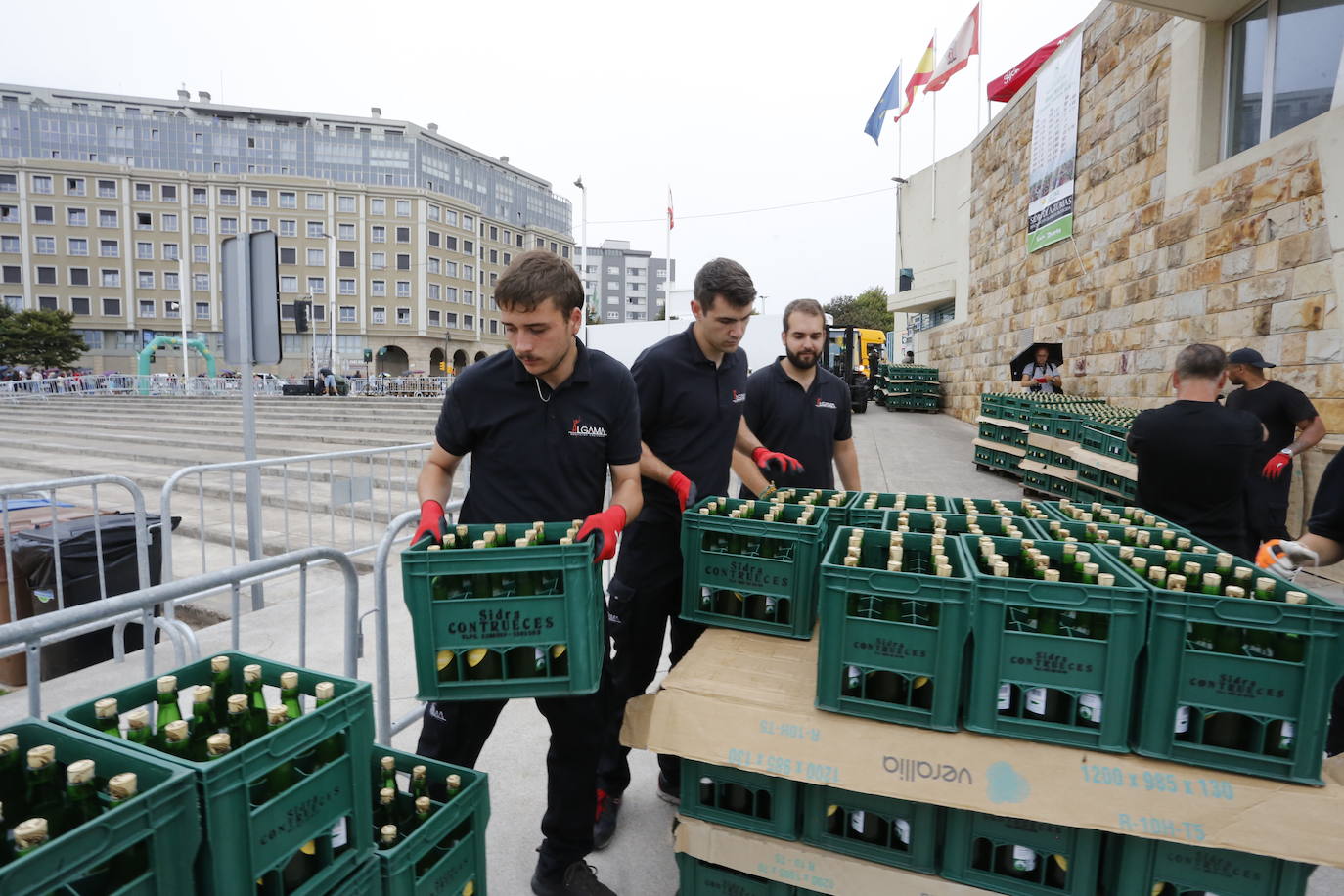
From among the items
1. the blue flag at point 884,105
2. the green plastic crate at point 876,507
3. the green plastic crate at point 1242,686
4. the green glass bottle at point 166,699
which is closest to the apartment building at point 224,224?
the blue flag at point 884,105

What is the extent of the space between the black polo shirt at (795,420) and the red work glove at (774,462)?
92 millimetres

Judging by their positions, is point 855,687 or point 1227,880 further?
point 855,687

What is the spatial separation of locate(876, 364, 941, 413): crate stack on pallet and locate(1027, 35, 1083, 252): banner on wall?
311 inches

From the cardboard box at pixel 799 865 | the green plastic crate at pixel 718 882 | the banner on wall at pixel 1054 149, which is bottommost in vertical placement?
the green plastic crate at pixel 718 882

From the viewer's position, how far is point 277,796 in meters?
1.44

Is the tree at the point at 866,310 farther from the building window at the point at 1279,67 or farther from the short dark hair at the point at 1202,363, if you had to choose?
the short dark hair at the point at 1202,363

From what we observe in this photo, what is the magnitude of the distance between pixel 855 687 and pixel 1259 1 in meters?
10.3

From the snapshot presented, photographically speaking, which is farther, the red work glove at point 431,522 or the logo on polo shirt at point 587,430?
the logo on polo shirt at point 587,430

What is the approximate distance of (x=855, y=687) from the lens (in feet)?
7.03

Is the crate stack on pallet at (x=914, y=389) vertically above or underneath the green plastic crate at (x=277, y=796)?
above

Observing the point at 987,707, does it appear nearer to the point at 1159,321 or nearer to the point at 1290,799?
the point at 1290,799

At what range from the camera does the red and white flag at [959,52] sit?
68.1 ft

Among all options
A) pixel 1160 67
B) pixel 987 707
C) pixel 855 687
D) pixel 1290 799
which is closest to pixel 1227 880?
pixel 1290 799

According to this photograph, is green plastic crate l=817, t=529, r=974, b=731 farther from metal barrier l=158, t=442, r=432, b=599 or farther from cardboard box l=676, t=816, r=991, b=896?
metal barrier l=158, t=442, r=432, b=599
